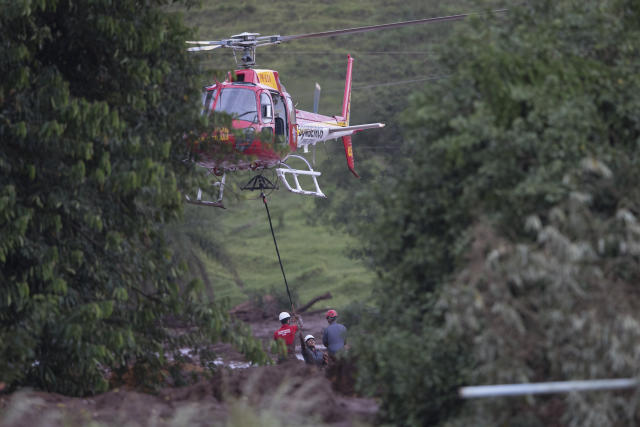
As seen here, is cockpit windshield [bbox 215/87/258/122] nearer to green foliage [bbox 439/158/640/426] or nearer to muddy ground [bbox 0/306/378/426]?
muddy ground [bbox 0/306/378/426]

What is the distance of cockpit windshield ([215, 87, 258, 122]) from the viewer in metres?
14.9

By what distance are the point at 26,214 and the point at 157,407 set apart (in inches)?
94.7

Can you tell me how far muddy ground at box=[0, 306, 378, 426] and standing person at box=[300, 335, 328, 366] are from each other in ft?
11.8

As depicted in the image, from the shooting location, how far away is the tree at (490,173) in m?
5.66

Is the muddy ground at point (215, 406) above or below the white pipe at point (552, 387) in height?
below

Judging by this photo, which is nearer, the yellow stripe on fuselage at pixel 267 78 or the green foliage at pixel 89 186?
the green foliage at pixel 89 186

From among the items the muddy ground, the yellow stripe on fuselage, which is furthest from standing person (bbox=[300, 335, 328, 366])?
the yellow stripe on fuselage

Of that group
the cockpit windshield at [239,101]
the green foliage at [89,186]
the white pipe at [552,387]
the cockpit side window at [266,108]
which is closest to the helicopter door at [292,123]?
the cockpit side window at [266,108]

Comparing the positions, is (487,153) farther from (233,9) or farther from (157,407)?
(233,9)

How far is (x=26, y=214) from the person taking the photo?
26.2ft

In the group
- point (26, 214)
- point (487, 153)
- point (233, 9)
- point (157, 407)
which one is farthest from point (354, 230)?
point (233, 9)

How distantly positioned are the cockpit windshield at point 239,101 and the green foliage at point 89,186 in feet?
17.0

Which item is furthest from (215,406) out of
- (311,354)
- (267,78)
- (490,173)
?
(267,78)

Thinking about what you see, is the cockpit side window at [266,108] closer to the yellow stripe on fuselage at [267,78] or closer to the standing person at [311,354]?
the yellow stripe on fuselage at [267,78]
